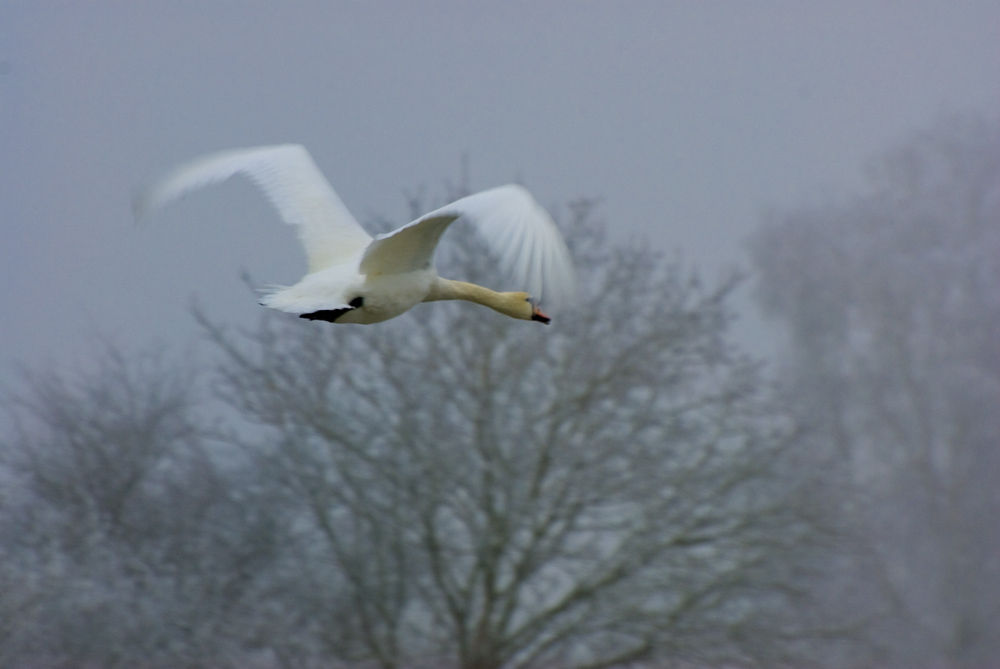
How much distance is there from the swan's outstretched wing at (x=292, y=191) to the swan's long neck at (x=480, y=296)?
37 centimetres

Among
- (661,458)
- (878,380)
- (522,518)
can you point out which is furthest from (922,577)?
(522,518)

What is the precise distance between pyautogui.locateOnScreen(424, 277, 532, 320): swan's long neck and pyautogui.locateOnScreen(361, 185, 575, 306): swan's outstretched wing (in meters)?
0.44

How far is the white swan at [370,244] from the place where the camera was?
2578 mm

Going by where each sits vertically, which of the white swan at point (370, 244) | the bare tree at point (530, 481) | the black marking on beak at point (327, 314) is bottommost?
the black marking on beak at point (327, 314)

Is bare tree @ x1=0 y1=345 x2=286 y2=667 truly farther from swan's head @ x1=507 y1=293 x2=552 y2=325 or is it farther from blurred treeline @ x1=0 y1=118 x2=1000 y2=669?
swan's head @ x1=507 y1=293 x2=552 y2=325

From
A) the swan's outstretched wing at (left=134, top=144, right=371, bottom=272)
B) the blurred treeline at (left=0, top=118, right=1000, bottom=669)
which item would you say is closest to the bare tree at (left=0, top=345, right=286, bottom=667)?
the blurred treeline at (left=0, top=118, right=1000, bottom=669)

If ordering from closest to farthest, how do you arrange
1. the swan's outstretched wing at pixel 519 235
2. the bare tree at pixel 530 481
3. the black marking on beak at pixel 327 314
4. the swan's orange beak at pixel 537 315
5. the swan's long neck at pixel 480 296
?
1. the swan's outstretched wing at pixel 519 235
2. the black marking on beak at pixel 327 314
3. the swan's long neck at pixel 480 296
4. the swan's orange beak at pixel 537 315
5. the bare tree at pixel 530 481

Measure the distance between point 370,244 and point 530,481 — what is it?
5495 millimetres

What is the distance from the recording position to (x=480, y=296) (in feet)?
11.8

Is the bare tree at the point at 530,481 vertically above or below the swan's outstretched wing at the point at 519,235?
A: above

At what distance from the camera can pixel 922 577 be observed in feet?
35.9

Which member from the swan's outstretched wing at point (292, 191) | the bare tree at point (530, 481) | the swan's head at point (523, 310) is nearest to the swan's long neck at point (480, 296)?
the swan's head at point (523, 310)

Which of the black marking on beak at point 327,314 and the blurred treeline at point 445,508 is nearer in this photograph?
the black marking on beak at point 327,314

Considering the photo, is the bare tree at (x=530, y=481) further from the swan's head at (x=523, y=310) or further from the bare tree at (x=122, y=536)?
the swan's head at (x=523, y=310)
